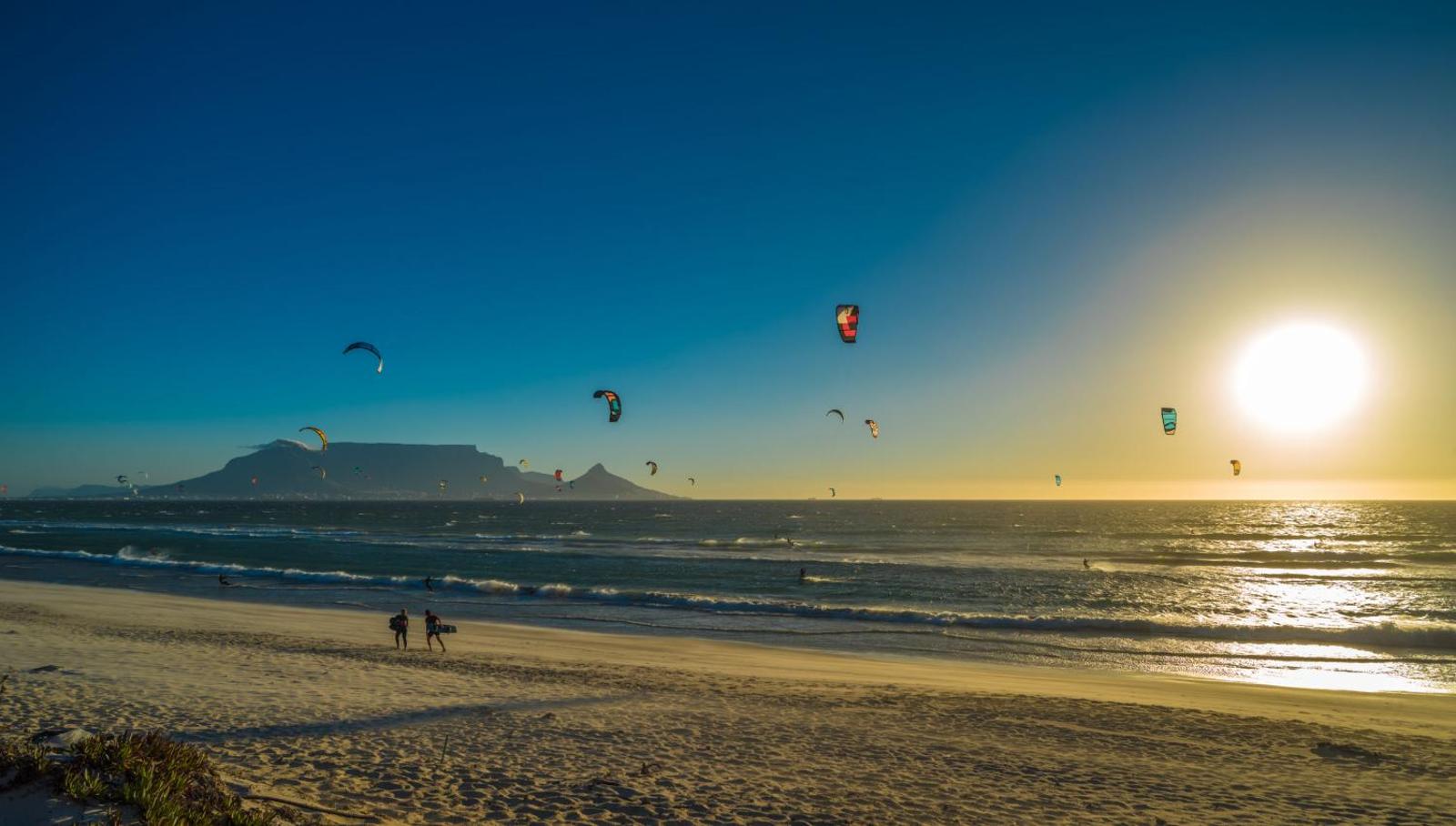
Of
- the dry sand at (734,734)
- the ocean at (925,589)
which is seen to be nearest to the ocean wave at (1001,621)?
the ocean at (925,589)

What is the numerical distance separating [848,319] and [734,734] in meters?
10.5

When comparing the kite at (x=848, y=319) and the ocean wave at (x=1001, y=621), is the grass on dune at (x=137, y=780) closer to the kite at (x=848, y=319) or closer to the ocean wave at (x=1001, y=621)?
the kite at (x=848, y=319)

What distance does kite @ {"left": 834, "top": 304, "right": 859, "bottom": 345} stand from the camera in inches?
726

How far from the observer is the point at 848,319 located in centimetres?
1861

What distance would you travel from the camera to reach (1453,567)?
1730 inches

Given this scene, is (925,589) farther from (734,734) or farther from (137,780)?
(137,780)

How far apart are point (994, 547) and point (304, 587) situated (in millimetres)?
45414

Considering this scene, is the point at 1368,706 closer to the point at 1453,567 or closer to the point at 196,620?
the point at 196,620

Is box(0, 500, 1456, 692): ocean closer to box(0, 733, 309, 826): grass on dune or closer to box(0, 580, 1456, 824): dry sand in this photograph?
box(0, 580, 1456, 824): dry sand

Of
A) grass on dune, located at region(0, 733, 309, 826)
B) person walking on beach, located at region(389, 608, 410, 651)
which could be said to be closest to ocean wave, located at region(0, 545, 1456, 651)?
person walking on beach, located at region(389, 608, 410, 651)

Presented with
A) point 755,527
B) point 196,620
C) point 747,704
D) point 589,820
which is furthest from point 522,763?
point 755,527

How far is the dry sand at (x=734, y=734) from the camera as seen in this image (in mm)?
8188

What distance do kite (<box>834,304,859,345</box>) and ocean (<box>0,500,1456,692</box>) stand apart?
8344 millimetres

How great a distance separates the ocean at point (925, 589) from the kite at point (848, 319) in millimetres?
8344
